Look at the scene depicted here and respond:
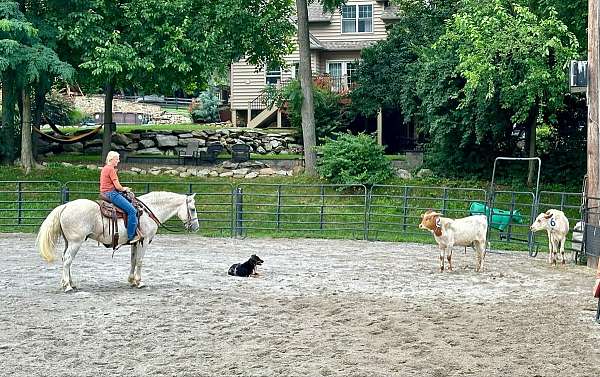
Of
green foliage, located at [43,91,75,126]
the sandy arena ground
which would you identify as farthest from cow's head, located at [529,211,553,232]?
green foliage, located at [43,91,75,126]

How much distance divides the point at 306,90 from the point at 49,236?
56.7 ft

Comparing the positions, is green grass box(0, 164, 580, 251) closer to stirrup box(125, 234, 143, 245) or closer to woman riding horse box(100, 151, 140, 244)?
stirrup box(125, 234, 143, 245)

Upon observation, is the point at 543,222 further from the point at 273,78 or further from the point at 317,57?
the point at 273,78

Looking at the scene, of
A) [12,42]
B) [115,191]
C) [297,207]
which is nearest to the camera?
[115,191]

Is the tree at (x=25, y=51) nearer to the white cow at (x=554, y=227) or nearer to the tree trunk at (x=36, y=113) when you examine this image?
the tree trunk at (x=36, y=113)

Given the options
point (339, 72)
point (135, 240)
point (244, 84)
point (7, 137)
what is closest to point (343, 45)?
point (339, 72)

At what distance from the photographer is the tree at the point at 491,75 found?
72.2ft

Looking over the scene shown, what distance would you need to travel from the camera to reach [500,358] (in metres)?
9.27

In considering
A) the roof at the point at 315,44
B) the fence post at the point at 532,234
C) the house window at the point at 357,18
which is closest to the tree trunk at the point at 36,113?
the roof at the point at 315,44

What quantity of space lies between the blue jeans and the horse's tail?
796mm

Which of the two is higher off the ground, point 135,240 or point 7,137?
point 7,137

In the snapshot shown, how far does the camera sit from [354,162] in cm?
2691

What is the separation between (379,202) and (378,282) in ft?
35.6

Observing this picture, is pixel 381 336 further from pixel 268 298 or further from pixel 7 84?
pixel 7 84
